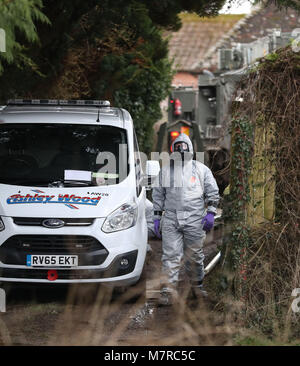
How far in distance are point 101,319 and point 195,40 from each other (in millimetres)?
30707

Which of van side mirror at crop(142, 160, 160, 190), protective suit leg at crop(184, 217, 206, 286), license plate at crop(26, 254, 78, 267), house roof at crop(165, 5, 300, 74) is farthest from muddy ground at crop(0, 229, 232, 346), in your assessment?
house roof at crop(165, 5, 300, 74)

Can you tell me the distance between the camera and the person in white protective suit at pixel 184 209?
7758mm

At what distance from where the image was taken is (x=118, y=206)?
7359 mm

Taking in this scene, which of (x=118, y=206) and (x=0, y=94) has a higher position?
(x=0, y=94)

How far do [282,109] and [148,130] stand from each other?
11.8 meters

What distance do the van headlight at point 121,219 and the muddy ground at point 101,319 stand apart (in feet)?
2.43

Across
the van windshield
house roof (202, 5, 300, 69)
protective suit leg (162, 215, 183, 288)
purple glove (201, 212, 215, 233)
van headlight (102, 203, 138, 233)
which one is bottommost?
protective suit leg (162, 215, 183, 288)

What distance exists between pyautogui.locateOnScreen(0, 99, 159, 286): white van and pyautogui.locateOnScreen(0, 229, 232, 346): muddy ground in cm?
31

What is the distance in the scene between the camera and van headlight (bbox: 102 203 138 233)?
23.8 feet

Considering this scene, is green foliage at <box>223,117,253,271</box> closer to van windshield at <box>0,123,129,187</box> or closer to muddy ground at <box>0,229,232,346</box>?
muddy ground at <box>0,229,232,346</box>

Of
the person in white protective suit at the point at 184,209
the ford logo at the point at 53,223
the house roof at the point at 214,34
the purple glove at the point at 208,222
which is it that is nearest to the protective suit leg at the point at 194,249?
the person in white protective suit at the point at 184,209

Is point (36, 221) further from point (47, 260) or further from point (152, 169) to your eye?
point (152, 169)
